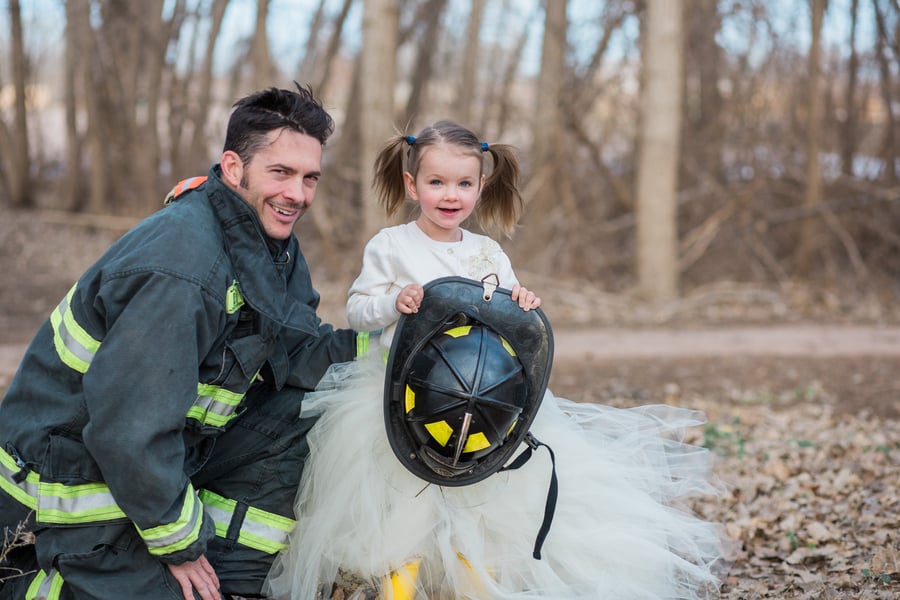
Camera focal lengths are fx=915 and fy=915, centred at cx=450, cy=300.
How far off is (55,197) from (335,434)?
18829mm

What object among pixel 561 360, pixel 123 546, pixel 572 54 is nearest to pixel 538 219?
pixel 572 54

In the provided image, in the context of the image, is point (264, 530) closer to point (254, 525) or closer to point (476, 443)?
point (254, 525)

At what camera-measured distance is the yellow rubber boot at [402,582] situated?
2.93 meters

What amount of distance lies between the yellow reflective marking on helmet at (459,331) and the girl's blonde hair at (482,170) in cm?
67

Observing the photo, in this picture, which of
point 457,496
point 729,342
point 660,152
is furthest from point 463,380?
point 660,152

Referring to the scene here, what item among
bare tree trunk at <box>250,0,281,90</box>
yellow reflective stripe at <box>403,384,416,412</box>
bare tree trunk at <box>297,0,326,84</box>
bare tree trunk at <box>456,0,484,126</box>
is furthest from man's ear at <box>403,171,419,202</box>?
bare tree trunk at <box>297,0,326,84</box>

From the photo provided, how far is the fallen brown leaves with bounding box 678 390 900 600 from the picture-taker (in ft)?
11.7

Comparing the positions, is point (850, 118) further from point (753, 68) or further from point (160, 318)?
point (160, 318)

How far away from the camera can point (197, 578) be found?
282 cm

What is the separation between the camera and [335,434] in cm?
311

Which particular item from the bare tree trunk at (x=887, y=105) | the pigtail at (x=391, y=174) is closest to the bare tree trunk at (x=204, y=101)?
the bare tree trunk at (x=887, y=105)

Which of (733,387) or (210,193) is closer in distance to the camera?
(210,193)

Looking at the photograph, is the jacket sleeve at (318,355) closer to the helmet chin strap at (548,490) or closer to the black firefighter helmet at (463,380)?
the black firefighter helmet at (463,380)

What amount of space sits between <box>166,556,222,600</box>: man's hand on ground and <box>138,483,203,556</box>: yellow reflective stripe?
4.5 inches
